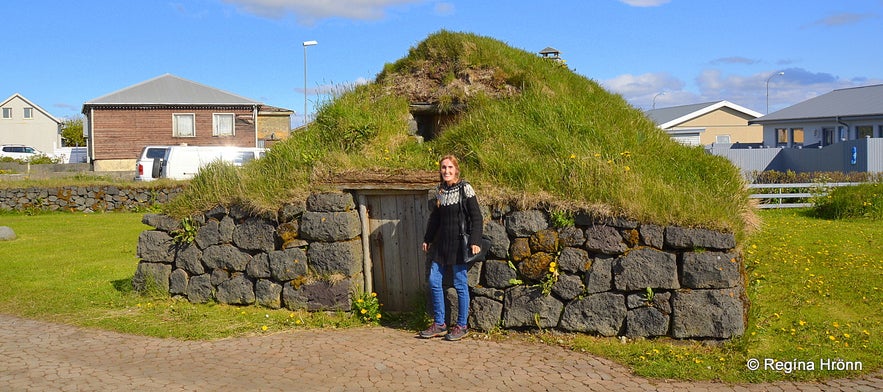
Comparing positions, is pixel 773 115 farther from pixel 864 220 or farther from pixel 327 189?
pixel 327 189

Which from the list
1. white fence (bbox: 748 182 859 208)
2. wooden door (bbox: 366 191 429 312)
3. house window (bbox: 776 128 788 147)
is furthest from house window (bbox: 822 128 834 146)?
wooden door (bbox: 366 191 429 312)

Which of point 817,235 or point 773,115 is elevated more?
point 773,115

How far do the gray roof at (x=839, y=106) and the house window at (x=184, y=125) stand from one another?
98.5 ft

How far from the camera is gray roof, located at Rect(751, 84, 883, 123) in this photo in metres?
36.0

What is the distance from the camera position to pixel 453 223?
26.1 ft

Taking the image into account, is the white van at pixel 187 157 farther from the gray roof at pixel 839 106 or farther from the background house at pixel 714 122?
the background house at pixel 714 122

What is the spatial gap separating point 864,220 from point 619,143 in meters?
10.6

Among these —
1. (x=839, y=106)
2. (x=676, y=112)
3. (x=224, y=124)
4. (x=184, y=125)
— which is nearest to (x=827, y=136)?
(x=839, y=106)

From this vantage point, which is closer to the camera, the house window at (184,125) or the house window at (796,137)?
the house window at (184,125)

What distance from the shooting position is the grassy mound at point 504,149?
27.0 ft

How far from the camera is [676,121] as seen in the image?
45906mm

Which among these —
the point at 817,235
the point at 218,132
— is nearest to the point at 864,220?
the point at 817,235

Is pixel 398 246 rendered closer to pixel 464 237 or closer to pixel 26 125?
pixel 464 237

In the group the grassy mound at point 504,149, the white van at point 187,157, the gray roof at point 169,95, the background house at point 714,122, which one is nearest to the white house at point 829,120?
the background house at point 714,122
